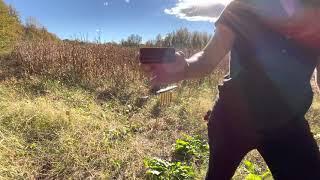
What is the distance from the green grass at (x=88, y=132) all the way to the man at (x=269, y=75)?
2.07m

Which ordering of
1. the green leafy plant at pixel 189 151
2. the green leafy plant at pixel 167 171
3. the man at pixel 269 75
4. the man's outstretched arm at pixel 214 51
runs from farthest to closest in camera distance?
1. the green leafy plant at pixel 189 151
2. the green leafy plant at pixel 167 171
3. the man's outstretched arm at pixel 214 51
4. the man at pixel 269 75

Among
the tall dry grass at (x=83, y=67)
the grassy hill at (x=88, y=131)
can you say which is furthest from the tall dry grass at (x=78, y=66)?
→ the grassy hill at (x=88, y=131)

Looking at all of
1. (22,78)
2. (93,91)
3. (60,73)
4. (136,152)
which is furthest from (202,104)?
(22,78)

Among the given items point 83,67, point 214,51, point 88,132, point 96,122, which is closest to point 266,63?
point 214,51

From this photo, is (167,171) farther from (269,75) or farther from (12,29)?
(12,29)

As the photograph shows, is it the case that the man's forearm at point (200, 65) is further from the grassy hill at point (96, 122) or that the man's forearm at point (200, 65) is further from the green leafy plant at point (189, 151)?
the green leafy plant at point (189, 151)

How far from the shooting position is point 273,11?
1.45 m

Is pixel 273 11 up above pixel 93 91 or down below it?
above

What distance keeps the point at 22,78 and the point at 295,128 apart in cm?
693

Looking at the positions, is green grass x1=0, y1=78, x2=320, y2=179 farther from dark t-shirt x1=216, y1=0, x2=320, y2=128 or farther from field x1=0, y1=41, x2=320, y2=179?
dark t-shirt x1=216, y1=0, x2=320, y2=128

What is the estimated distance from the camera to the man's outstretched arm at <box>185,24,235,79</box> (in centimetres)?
156

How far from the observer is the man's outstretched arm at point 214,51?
5.11ft

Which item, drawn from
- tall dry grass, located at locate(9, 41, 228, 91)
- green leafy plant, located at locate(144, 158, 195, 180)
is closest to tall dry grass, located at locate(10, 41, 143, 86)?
tall dry grass, located at locate(9, 41, 228, 91)

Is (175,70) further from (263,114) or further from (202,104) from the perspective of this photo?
(202,104)
